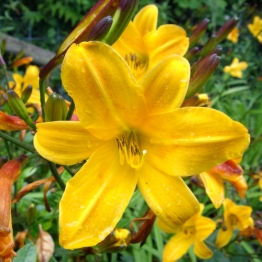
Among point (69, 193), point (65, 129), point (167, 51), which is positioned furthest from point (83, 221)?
point (167, 51)

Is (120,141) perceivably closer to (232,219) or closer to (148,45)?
(148,45)

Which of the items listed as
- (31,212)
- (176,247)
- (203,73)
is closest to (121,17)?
(203,73)

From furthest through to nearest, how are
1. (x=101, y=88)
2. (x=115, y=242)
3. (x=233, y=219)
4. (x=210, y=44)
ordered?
(x=233, y=219) < (x=210, y=44) < (x=115, y=242) < (x=101, y=88)

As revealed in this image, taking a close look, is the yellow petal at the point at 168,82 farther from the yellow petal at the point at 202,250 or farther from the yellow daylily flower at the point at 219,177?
the yellow petal at the point at 202,250

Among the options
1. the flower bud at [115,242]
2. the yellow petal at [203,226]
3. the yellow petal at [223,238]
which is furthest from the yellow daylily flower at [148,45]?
the yellow petal at [223,238]

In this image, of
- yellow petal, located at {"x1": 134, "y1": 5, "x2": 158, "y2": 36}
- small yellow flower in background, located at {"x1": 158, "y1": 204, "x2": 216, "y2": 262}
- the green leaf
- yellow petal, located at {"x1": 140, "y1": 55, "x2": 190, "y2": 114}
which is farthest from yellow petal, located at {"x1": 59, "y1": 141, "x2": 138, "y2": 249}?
small yellow flower in background, located at {"x1": 158, "y1": 204, "x2": 216, "y2": 262}

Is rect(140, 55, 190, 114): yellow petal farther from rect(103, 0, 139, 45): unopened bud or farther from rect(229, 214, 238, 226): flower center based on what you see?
rect(229, 214, 238, 226): flower center

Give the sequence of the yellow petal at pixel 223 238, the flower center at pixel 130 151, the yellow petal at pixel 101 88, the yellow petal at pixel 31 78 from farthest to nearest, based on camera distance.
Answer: the yellow petal at pixel 31 78 → the yellow petal at pixel 223 238 → the flower center at pixel 130 151 → the yellow petal at pixel 101 88
